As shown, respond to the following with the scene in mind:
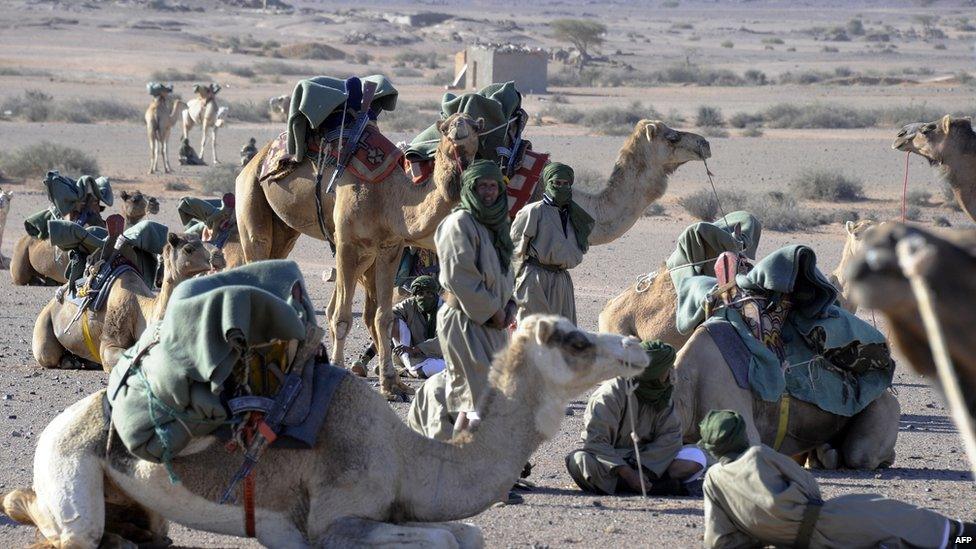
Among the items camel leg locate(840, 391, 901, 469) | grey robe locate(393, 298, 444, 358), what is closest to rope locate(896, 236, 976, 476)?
camel leg locate(840, 391, 901, 469)

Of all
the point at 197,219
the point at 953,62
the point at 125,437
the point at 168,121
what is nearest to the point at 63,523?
the point at 125,437

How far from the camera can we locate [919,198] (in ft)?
76.0

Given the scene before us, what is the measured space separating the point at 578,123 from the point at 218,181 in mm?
14710

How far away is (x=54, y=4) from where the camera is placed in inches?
3748

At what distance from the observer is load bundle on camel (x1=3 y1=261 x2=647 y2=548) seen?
528 cm

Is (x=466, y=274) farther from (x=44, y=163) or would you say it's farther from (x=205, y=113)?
(x=205, y=113)

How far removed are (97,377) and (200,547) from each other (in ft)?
14.8

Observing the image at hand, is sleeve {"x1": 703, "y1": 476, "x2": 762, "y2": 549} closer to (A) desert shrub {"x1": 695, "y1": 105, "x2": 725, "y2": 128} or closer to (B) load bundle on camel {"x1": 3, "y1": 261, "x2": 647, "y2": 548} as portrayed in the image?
(B) load bundle on camel {"x1": 3, "y1": 261, "x2": 647, "y2": 548}

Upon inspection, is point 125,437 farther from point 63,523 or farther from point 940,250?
Answer: point 940,250

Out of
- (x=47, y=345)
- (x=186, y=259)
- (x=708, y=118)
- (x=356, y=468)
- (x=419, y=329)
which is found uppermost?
(x=356, y=468)

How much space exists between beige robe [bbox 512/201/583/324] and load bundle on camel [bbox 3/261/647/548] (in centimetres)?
315

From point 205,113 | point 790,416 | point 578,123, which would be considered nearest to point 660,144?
point 790,416

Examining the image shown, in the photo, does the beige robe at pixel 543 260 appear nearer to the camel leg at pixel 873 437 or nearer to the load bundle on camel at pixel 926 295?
the camel leg at pixel 873 437

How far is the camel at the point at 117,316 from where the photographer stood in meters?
9.21
